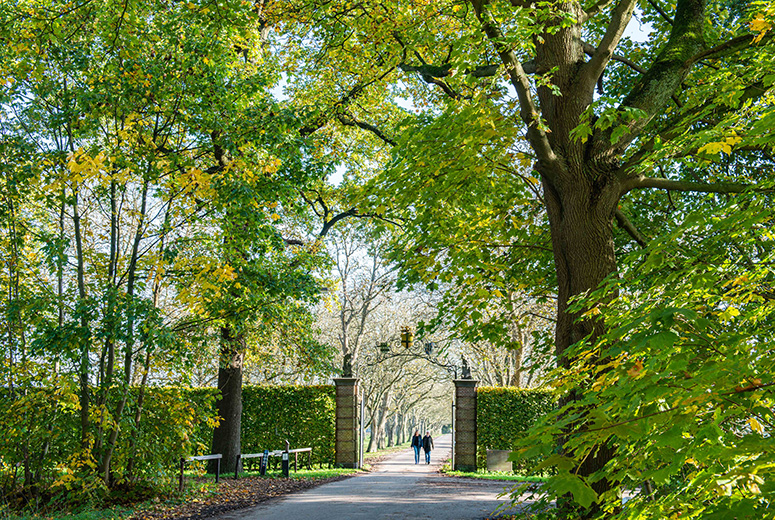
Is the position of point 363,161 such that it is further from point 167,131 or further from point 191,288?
point 191,288

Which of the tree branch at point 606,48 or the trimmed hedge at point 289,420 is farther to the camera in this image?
the trimmed hedge at point 289,420

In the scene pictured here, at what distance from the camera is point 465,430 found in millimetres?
18000

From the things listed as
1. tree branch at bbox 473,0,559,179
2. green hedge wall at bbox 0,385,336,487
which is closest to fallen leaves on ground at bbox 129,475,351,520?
green hedge wall at bbox 0,385,336,487

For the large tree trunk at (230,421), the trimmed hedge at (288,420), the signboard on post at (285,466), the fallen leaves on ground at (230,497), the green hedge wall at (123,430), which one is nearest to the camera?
the green hedge wall at (123,430)

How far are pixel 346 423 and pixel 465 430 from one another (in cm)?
368

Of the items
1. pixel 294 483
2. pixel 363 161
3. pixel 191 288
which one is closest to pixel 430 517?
pixel 191 288

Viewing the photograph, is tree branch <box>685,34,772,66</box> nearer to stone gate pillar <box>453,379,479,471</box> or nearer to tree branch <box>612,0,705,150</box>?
tree branch <box>612,0,705,150</box>

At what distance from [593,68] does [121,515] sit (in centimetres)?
782

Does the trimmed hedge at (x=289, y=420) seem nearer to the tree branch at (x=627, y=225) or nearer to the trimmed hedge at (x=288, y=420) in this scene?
the trimmed hedge at (x=288, y=420)

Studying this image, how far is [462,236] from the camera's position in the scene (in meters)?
7.65

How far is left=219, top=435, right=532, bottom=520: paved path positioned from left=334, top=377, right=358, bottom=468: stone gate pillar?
15.8ft

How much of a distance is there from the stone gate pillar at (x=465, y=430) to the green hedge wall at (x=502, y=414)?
20.0 inches

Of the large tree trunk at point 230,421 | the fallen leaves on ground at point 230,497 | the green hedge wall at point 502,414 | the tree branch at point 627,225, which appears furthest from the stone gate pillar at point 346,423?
the tree branch at point 627,225

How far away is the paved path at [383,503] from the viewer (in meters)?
8.25
